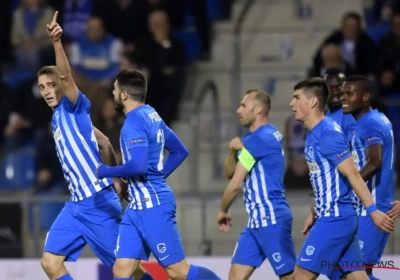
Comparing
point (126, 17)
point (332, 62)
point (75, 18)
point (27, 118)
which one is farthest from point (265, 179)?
point (75, 18)

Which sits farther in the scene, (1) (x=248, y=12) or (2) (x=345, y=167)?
(1) (x=248, y=12)

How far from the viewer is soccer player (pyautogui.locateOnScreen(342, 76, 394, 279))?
7.21 metres

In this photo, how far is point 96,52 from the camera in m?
11.4

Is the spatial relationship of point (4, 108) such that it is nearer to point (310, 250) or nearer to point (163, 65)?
point (163, 65)

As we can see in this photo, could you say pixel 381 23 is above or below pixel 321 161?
above

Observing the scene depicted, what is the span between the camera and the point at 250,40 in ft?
38.5

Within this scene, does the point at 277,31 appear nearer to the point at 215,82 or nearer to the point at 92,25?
the point at 215,82

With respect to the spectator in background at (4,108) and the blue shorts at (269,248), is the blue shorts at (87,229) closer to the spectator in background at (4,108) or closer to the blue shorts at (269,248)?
the blue shorts at (269,248)

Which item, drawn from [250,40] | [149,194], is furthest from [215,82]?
[149,194]

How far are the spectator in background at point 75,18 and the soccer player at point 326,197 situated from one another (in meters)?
5.44

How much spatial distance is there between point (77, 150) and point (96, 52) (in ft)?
15.0

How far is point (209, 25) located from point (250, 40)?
52cm

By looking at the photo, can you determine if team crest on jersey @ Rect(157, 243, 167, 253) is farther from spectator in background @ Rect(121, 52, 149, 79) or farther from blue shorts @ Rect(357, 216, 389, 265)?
spectator in background @ Rect(121, 52, 149, 79)

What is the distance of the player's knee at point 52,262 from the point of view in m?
6.88
